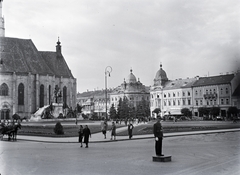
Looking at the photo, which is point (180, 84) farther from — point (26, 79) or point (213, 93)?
point (26, 79)

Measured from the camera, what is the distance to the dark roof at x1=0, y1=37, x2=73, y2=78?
82.3 metres

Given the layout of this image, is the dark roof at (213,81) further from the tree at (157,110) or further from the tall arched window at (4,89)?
the tall arched window at (4,89)

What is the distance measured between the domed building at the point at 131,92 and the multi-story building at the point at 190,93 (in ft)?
54.5

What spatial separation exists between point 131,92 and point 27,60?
5220 cm

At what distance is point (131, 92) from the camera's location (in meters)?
129

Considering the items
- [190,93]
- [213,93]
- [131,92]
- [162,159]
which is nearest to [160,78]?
[131,92]

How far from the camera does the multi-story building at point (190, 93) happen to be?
71062mm

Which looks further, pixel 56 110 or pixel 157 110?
pixel 157 110

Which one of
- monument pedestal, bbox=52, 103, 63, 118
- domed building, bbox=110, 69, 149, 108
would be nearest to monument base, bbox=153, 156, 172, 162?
monument pedestal, bbox=52, 103, 63, 118

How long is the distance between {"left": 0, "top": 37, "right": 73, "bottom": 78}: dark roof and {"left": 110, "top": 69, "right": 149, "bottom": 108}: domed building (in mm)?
39326

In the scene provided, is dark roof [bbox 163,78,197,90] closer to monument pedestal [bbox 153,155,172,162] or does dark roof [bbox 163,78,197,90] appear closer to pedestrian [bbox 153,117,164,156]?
pedestrian [bbox 153,117,164,156]

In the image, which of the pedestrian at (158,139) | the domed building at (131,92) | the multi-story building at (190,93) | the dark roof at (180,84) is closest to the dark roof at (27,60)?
the multi-story building at (190,93)

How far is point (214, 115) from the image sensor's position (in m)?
73.9

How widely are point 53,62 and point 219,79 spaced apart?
4598 cm
